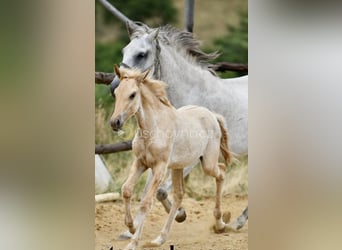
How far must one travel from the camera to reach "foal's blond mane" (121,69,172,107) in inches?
133

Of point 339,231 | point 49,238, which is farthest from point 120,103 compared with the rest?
point 339,231

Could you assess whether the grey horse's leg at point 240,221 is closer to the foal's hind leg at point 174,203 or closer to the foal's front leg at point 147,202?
the foal's hind leg at point 174,203

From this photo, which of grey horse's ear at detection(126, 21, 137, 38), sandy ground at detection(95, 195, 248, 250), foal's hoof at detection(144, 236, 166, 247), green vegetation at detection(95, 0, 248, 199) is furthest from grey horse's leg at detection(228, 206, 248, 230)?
grey horse's ear at detection(126, 21, 137, 38)

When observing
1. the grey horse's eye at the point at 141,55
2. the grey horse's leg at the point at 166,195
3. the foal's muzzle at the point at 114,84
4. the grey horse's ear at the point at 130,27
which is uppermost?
the grey horse's ear at the point at 130,27

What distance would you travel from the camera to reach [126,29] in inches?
135

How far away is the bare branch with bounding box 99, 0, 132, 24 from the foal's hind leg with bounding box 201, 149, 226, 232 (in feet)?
2.96

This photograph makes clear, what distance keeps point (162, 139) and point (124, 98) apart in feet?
1.05

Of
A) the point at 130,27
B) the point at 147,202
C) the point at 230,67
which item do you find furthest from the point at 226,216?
the point at 130,27

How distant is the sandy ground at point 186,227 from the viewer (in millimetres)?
3428

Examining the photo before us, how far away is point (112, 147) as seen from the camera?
3439 millimetres

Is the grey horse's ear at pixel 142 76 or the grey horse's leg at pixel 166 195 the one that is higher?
the grey horse's ear at pixel 142 76

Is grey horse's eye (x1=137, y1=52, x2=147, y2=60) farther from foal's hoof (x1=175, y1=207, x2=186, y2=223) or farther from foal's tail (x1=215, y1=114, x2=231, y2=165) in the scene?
foal's hoof (x1=175, y1=207, x2=186, y2=223)

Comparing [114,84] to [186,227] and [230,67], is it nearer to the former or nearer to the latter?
[230,67]

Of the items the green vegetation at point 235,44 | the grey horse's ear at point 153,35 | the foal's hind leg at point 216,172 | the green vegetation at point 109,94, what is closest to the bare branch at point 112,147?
the green vegetation at point 109,94
